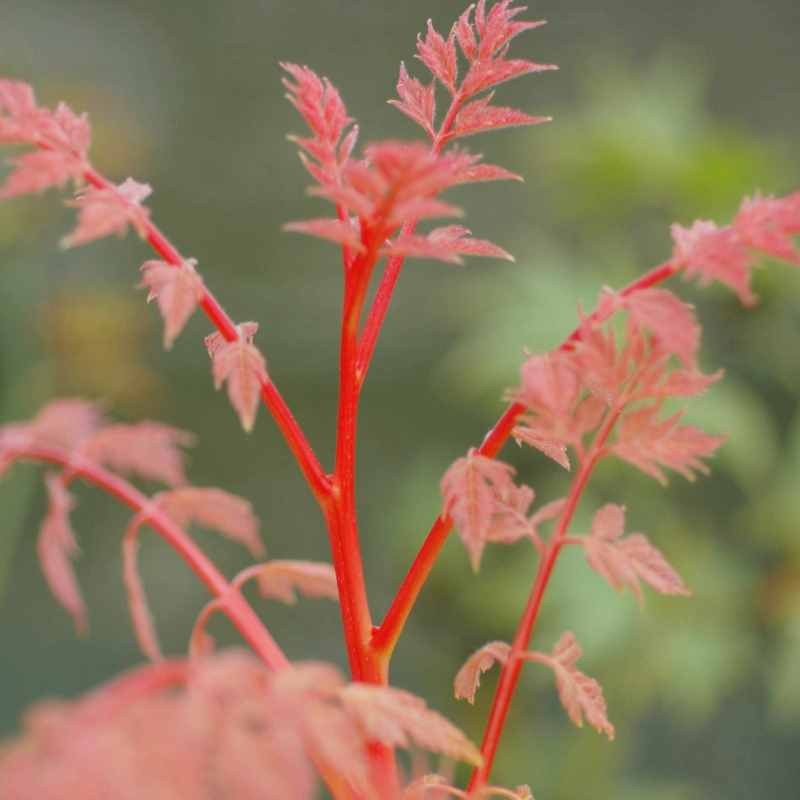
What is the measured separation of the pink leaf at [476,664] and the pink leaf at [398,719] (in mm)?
96

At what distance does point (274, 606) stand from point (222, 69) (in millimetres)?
1039

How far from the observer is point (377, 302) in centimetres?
45

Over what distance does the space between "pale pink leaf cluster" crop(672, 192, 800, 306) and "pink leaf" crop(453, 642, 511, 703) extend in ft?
0.50

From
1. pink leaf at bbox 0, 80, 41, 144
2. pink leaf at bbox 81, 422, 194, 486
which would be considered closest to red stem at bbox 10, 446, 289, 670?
pink leaf at bbox 81, 422, 194, 486

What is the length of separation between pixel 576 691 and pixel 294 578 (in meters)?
0.13

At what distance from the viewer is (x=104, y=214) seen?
362 millimetres

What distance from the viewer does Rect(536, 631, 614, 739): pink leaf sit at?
0.40m

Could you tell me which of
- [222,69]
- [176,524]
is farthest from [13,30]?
[176,524]

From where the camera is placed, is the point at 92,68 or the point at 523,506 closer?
the point at 523,506

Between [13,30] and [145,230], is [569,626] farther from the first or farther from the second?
[13,30]

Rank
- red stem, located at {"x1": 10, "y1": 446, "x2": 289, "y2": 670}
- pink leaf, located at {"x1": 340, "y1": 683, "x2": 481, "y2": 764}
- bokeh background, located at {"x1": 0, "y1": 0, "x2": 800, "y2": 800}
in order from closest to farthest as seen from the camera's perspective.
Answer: pink leaf, located at {"x1": 340, "y1": 683, "x2": 481, "y2": 764} < red stem, located at {"x1": 10, "y1": 446, "x2": 289, "y2": 670} < bokeh background, located at {"x1": 0, "y1": 0, "x2": 800, "y2": 800}

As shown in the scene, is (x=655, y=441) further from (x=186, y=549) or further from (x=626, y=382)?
(x=186, y=549)

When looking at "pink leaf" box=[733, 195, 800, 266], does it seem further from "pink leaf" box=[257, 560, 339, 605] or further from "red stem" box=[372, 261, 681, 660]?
"pink leaf" box=[257, 560, 339, 605]

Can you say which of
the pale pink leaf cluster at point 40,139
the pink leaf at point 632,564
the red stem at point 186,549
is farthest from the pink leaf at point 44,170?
the pink leaf at point 632,564
